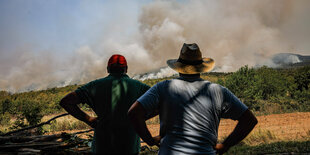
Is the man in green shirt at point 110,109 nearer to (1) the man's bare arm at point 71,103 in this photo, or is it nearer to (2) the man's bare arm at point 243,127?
(1) the man's bare arm at point 71,103

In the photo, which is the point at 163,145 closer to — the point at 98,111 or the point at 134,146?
the point at 134,146

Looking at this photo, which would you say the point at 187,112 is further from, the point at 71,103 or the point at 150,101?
the point at 71,103

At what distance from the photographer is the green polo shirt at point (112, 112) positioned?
2.27 metres

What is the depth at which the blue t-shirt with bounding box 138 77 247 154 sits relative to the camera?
1.49 metres

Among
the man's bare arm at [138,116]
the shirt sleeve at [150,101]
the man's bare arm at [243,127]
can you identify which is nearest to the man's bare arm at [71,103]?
the man's bare arm at [138,116]

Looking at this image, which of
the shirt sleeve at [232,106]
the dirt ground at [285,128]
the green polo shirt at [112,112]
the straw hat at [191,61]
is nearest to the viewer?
the shirt sleeve at [232,106]

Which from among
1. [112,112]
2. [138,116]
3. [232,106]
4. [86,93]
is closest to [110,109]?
[112,112]

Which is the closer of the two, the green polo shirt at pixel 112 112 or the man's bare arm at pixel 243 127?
the man's bare arm at pixel 243 127

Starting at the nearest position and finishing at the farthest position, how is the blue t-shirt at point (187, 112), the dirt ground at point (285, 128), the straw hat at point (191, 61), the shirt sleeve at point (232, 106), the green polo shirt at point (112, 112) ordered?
the blue t-shirt at point (187, 112), the shirt sleeve at point (232, 106), the straw hat at point (191, 61), the green polo shirt at point (112, 112), the dirt ground at point (285, 128)

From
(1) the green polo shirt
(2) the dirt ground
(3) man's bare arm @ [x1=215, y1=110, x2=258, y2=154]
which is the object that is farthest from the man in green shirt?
(2) the dirt ground

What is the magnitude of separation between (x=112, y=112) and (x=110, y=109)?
4 cm

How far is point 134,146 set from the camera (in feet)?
7.70

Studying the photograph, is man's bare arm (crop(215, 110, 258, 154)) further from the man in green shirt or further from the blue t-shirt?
the man in green shirt

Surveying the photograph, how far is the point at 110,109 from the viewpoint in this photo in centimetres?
230
